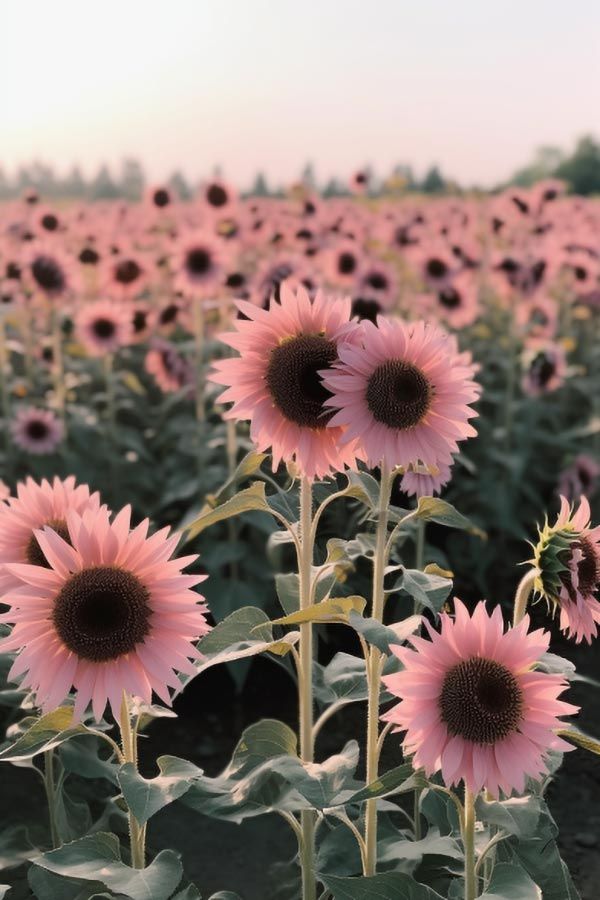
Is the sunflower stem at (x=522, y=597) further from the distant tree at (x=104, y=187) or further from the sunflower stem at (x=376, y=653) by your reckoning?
the distant tree at (x=104, y=187)

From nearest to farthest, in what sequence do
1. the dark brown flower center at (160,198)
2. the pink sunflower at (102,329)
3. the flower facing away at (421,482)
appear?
1. the flower facing away at (421,482)
2. the pink sunflower at (102,329)
3. the dark brown flower center at (160,198)

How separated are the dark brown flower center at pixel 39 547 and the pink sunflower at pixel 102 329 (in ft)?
11.6

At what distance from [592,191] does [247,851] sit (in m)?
30.4

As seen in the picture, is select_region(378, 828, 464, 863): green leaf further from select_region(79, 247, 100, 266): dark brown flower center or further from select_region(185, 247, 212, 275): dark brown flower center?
select_region(79, 247, 100, 266): dark brown flower center

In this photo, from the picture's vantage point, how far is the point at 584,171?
32250mm

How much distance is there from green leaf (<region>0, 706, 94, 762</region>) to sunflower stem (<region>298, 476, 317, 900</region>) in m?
0.36

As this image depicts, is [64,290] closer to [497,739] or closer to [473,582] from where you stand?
[473,582]

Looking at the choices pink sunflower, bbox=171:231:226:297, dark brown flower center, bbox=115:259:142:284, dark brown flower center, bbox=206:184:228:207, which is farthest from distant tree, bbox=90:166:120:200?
pink sunflower, bbox=171:231:226:297

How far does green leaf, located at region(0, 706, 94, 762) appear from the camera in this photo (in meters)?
1.75

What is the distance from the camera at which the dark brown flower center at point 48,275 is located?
18.3 ft

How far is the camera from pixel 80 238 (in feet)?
23.7

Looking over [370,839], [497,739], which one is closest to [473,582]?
[370,839]

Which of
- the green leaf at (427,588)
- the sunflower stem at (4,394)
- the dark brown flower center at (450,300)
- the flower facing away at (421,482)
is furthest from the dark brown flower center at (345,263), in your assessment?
the green leaf at (427,588)

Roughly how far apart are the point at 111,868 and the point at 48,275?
4230 mm
